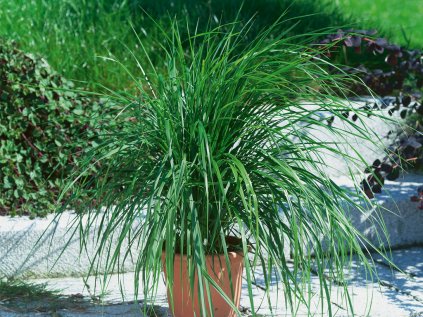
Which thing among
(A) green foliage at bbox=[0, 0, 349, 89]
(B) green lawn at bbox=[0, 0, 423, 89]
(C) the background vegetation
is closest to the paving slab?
(C) the background vegetation

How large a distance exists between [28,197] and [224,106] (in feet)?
5.66

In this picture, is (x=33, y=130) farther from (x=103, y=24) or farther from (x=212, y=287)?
(x=212, y=287)

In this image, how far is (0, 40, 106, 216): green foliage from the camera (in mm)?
4805

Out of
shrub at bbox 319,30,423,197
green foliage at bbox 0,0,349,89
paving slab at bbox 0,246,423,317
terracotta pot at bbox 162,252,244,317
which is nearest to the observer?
terracotta pot at bbox 162,252,244,317

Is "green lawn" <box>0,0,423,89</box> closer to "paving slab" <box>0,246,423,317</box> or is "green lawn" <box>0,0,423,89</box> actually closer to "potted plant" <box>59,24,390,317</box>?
"paving slab" <box>0,246,423,317</box>

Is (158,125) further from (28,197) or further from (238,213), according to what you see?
(28,197)

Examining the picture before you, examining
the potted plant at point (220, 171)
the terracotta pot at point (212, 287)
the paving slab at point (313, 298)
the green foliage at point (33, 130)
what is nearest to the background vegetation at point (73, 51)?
the green foliage at point (33, 130)

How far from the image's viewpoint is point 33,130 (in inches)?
195

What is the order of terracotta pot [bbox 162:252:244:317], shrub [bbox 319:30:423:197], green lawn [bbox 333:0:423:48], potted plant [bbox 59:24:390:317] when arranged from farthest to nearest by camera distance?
green lawn [bbox 333:0:423:48] → shrub [bbox 319:30:423:197] → terracotta pot [bbox 162:252:244:317] → potted plant [bbox 59:24:390:317]

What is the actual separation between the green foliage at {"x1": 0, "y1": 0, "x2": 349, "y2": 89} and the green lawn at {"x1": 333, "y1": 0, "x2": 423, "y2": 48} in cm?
42

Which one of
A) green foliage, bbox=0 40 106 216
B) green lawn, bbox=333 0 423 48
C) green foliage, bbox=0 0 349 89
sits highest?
green lawn, bbox=333 0 423 48

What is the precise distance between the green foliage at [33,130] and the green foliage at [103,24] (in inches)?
23.4

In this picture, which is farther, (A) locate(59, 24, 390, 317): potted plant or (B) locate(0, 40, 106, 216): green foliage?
(B) locate(0, 40, 106, 216): green foliage

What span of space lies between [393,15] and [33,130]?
4.36 m
